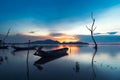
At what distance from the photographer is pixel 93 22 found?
47250mm

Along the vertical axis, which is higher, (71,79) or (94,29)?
(94,29)

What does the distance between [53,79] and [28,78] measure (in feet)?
7.09

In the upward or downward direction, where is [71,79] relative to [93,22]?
downward

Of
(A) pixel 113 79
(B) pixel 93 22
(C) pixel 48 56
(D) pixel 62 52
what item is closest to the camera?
(A) pixel 113 79

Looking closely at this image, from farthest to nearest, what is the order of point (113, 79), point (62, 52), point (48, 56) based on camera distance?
point (62, 52) → point (48, 56) → point (113, 79)

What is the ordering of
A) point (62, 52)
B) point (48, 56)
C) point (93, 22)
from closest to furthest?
point (48, 56) < point (62, 52) < point (93, 22)

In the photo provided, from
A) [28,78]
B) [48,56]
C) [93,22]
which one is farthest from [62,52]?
[28,78]

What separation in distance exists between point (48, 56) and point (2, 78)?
15992 millimetres

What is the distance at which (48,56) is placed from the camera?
28562 millimetres

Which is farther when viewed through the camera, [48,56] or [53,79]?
[48,56]

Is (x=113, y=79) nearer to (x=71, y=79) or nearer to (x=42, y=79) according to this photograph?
(x=71, y=79)

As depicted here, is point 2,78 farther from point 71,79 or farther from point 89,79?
point 89,79

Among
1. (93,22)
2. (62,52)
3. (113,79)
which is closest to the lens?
(113,79)

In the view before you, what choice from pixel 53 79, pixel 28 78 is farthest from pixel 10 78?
pixel 53 79
